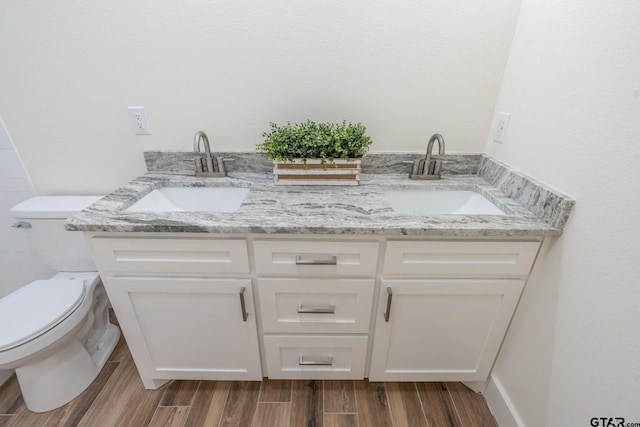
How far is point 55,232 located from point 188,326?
81 centimetres

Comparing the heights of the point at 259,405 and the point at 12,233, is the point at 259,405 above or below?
below

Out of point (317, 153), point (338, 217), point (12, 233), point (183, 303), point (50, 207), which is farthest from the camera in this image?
point (12, 233)

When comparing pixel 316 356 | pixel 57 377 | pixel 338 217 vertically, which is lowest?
pixel 57 377

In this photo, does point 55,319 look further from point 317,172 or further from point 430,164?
point 430,164

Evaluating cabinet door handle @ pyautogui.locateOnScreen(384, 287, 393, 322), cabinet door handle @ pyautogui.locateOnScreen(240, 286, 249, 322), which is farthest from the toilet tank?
cabinet door handle @ pyautogui.locateOnScreen(384, 287, 393, 322)

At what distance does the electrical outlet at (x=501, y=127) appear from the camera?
1.17 m

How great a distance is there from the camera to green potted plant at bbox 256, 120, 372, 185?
114cm

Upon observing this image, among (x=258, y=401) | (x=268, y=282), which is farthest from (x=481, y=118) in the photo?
(x=258, y=401)

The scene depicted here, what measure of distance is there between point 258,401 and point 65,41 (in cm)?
170

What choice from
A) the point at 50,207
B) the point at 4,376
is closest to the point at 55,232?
the point at 50,207

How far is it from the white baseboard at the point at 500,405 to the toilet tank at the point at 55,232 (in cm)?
192

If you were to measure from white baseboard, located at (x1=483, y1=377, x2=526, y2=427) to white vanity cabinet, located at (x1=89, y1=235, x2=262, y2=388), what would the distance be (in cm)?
101

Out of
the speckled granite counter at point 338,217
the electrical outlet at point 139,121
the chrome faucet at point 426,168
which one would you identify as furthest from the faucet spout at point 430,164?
the electrical outlet at point 139,121

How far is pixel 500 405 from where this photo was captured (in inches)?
45.6
